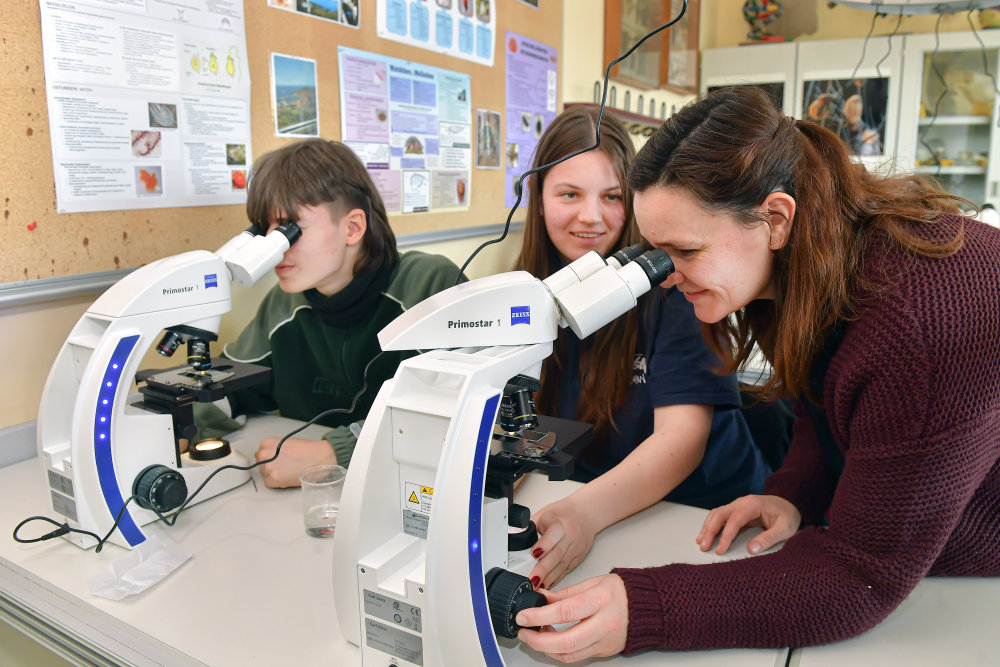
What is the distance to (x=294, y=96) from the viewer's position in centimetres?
184

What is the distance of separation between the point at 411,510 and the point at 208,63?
1.34 meters

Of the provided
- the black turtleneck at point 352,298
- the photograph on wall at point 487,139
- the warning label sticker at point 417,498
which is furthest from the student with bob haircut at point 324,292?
the photograph on wall at point 487,139

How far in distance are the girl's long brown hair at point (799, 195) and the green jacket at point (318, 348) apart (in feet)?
2.60

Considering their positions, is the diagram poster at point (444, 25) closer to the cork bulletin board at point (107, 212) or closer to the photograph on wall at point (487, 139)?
the cork bulletin board at point (107, 212)

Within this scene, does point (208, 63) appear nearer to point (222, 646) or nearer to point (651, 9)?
point (222, 646)

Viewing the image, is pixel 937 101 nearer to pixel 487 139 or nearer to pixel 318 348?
pixel 487 139

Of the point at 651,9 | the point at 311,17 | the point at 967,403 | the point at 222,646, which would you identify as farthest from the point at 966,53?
the point at 222,646

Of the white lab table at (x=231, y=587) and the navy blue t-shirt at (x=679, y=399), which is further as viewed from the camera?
the navy blue t-shirt at (x=679, y=399)

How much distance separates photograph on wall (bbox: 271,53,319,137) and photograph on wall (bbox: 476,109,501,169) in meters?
0.78

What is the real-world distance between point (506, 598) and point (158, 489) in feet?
2.05

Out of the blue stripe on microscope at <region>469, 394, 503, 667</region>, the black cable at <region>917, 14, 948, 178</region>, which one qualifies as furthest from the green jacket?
the black cable at <region>917, 14, 948, 178</region>

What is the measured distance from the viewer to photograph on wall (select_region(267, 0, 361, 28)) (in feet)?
5.89

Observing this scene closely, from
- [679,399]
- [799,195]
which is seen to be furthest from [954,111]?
[799,195]

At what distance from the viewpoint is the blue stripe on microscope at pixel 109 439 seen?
1007mm
